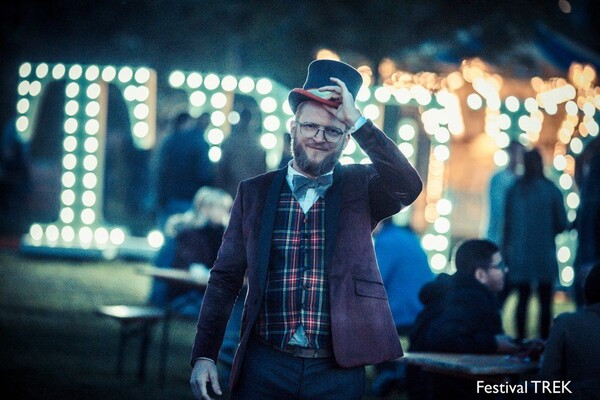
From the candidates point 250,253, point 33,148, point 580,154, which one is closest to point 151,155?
point 580,154

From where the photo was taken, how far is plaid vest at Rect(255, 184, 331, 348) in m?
3.73

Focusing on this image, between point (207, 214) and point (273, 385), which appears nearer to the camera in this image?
point (273, 385)

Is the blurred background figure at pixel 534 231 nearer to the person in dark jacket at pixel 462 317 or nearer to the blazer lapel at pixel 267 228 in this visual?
the person in dark jacket at pixel 462 317

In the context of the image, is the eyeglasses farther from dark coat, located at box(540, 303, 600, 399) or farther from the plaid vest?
dark coat, located at box(540, 303, 600, 399)

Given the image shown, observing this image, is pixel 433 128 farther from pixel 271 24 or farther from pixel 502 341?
pixel 502 341

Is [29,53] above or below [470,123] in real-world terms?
above

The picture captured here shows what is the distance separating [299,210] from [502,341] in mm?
2557

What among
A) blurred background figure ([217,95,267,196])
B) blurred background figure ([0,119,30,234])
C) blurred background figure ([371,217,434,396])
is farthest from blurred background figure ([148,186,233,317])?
blurred background figure ([0,119,30,234])

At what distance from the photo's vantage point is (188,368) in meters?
9.24

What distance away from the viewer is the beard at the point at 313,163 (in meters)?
3.84

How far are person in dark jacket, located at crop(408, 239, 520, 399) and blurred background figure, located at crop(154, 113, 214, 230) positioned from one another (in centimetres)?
546

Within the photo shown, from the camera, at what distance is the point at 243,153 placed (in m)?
10.2

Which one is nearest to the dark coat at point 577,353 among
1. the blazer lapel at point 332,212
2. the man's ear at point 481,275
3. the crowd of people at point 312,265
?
the man's ear at point 481,275

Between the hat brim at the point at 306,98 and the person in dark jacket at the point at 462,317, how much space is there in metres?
2.51
